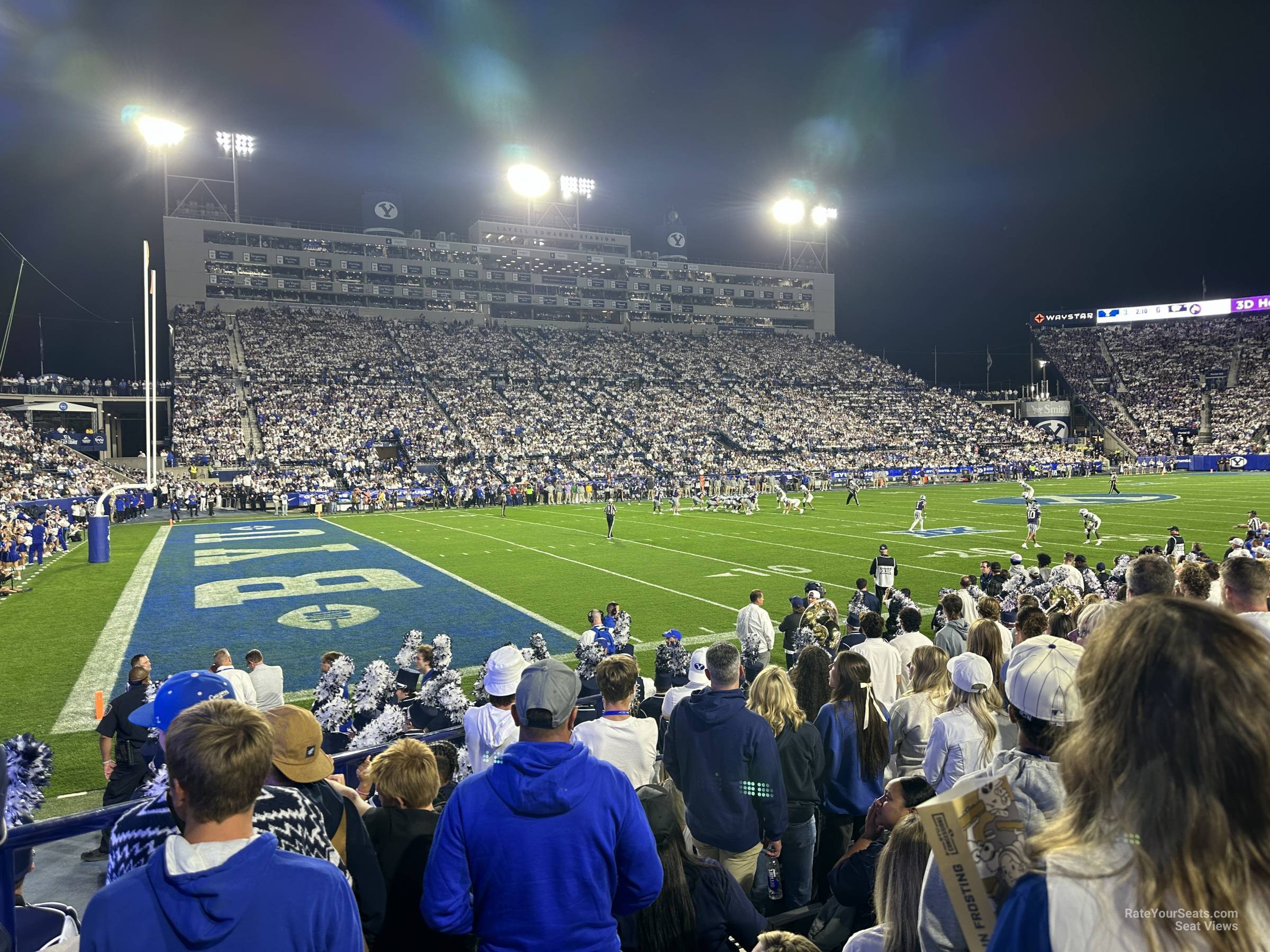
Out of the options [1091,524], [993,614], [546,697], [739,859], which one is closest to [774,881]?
[739,859]

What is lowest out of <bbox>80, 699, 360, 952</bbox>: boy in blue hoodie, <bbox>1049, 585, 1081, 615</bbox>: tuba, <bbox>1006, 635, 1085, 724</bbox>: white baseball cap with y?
<bbox>1049, 585, 1081, 615</bbox>: tuba

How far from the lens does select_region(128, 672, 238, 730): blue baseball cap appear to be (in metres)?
2.97

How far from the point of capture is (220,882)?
190cm

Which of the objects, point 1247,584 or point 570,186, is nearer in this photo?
point 1247,584

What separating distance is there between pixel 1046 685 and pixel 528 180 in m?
85.1

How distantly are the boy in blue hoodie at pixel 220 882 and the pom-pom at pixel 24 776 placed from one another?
2.71 metres

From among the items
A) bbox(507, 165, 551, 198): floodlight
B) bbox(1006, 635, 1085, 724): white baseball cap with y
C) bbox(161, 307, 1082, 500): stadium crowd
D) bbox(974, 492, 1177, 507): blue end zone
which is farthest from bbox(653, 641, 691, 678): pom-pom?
Answer: bbox(507, 165, 551, 198): floodlight

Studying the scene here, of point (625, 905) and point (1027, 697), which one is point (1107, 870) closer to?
point (1027, 697)

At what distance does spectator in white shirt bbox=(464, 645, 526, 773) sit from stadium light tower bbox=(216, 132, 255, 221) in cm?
7327

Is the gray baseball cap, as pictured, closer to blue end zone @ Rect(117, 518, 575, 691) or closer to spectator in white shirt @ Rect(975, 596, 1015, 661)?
spectator in white shirt @ Rect(975, 596, 1015, 661)

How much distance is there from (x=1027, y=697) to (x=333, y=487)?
45.7 meters

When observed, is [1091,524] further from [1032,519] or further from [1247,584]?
[1247,584]

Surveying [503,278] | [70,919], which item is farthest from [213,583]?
[503,278]

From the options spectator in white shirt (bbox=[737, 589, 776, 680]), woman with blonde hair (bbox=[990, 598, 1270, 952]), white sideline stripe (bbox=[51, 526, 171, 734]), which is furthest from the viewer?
white sideline stripe (bbox=[51, 526, 171, 734])
